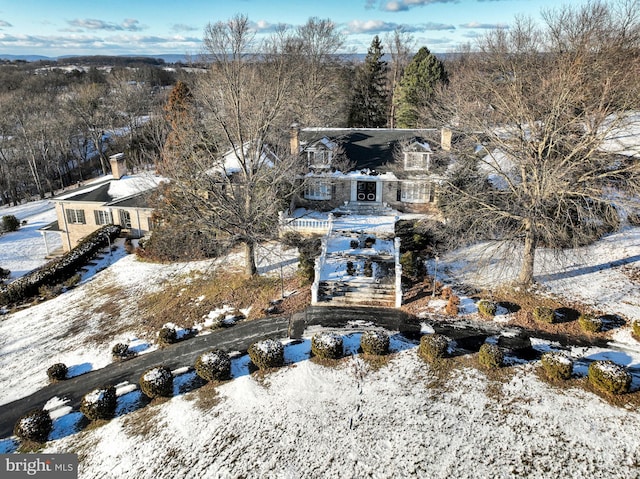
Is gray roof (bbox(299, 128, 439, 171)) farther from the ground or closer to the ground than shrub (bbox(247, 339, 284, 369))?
farther from the ground

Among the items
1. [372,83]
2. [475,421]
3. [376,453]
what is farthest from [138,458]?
[372,83]

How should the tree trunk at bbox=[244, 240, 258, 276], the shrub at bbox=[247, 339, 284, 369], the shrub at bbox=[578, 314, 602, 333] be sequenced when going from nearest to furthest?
the shrub at bbox=[247, 339, 284, 369] < the shrub at bbox=[578, 314, 602, 333] < the tree trunk at bbox=[244, 240, 258, 276]

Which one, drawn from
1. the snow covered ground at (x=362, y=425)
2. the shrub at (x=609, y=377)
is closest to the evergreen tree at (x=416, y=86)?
the snow covered ground at (x=362, y=425)

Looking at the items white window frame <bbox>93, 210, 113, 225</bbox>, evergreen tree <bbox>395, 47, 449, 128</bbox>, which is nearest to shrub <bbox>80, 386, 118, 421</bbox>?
white window frame <bbox>93, 210, 113, 225</bbox>

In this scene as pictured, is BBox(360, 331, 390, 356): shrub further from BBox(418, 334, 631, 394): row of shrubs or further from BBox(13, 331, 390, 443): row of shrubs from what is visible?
BBox(418, 334, 631, 394): row of shrubs

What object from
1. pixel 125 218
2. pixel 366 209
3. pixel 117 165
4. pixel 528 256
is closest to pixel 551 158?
pixel 528 256

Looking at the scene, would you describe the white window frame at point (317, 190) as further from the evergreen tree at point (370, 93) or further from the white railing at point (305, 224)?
the evergreen tree at point (370, 93)
